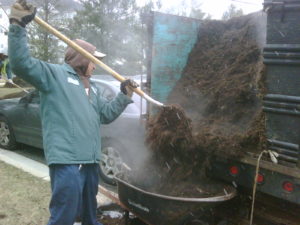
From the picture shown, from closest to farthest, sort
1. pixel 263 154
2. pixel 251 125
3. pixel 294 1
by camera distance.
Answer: pixel 294 1
pixel 263 154
pixel 251 125

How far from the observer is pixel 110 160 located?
5.00 metres

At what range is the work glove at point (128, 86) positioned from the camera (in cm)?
308

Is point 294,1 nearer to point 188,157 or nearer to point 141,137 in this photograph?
point 188,157

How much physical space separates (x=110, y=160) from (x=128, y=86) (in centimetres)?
218

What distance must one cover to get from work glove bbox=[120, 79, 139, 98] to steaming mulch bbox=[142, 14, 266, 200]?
417 millimetres

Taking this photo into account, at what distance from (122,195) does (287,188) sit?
5.11 feet

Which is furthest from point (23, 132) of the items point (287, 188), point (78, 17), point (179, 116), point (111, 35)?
point (78, 17)

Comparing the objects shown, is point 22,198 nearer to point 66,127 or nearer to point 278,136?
point 66,127

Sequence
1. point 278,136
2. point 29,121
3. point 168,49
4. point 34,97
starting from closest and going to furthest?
point 278,136, point 168,49, point 29,121, point 34,97

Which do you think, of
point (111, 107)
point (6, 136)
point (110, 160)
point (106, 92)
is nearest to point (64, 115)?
point (111, 107)

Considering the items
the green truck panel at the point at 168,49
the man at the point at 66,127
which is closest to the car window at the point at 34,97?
the green truck panel at the point at 168,49

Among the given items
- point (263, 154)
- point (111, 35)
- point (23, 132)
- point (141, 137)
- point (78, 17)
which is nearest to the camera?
point (263, 154)

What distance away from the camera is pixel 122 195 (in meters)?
3.32

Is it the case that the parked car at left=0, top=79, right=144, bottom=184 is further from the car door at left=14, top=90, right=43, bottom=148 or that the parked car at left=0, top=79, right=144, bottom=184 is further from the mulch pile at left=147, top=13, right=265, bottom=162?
the mulch pile at left=147, top=13, right=265, bottom=162
